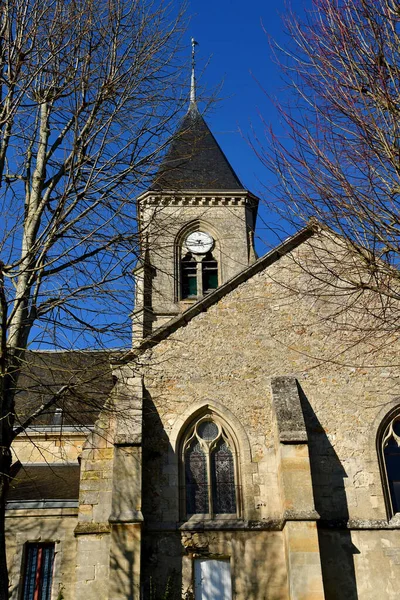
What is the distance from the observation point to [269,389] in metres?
11.6

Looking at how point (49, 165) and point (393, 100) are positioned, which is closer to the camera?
point (393, 100)

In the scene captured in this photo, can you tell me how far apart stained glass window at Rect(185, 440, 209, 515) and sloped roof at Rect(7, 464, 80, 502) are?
2.13m

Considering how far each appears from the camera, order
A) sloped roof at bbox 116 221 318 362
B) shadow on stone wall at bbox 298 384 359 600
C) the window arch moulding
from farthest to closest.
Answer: sloped roof at bbox 116 221 318 362 → the window arch moulding → shadow on stone wall at bbox 298 384 359 600

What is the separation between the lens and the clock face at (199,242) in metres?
21.3

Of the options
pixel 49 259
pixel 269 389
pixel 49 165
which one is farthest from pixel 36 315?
pixel 269 389

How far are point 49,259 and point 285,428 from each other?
177 inches

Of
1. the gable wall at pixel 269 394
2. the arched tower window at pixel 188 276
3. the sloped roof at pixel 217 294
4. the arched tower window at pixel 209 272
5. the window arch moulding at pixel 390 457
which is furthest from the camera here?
the arched tower window at pixel 209 272

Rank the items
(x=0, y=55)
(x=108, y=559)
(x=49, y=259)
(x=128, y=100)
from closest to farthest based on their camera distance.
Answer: (x=0, y=55)
(x=49, y=259)
(x=128, y=100)
(x=108, y=559)

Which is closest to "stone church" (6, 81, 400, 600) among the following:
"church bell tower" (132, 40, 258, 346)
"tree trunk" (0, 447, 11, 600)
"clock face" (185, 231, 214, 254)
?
"tree trunk" (0, 447, 11, 600)

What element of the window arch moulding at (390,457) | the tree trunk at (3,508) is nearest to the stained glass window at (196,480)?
the window arch moulding at (390,457)

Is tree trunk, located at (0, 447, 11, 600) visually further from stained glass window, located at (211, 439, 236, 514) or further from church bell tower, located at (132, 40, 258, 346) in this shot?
church bell tower, located at (132, 40, 258, 346)

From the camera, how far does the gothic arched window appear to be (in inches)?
433

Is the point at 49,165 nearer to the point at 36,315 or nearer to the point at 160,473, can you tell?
the point at 36,315

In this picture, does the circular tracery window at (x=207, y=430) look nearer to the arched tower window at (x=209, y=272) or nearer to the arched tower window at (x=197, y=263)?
the arched tower window at (x=197, y=263)
